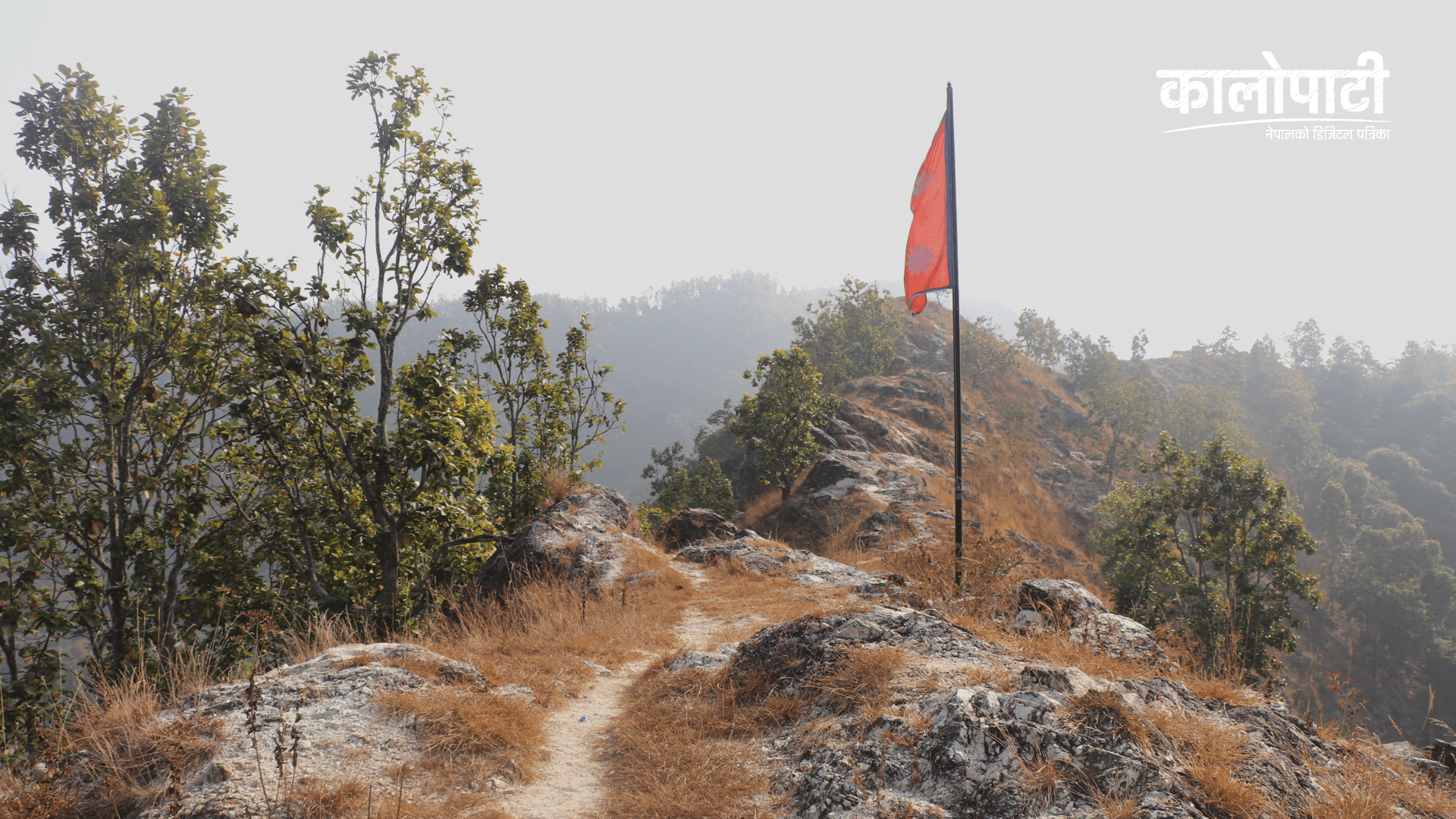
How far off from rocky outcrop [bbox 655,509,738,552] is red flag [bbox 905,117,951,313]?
27.9ft

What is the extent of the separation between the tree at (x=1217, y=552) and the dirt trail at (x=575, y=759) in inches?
817

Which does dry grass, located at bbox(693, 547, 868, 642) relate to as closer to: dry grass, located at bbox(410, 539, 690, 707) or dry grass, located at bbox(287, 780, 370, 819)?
dry grass, located at bbox(410, 539, 690, 707)

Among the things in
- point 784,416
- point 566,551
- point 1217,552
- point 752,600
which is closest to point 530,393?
point 566,551

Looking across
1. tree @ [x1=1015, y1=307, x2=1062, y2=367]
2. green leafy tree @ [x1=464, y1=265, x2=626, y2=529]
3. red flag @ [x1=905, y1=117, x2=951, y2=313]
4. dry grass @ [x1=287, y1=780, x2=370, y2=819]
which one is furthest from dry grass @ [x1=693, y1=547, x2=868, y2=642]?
tree @ [x1=1015, y1=307, x2=1062, y2=367]

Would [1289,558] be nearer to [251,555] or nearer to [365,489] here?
[365,489]

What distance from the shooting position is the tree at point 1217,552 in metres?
20.0

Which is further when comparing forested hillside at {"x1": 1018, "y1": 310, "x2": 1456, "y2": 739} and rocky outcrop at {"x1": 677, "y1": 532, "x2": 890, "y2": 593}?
forested hillside at {"x1": 1018, "y1": 310, "x2": 1456, "y2": 739}

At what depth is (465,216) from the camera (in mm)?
10055

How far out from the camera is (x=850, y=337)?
57344 millimetres

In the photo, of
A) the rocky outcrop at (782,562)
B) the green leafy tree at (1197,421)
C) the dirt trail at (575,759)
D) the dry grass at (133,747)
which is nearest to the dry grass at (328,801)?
the dry grass at (133,747)

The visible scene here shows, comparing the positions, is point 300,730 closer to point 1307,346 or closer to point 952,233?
point 952,233

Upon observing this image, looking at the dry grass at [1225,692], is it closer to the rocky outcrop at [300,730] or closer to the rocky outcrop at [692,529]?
the rocky outcrop at [300,730]

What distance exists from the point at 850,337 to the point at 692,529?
43.9 metres

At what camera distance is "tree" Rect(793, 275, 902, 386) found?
54.7 metres
